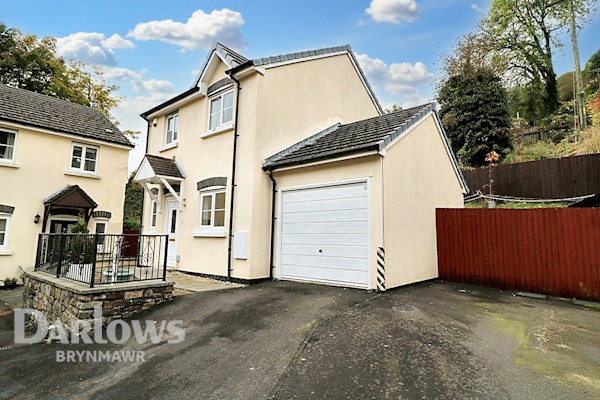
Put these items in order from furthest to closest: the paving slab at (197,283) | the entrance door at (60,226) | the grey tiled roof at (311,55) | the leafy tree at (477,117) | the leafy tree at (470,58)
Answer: the leafy tree at (470,58) → the leafy tree at (477,117) → the entrance door at (60,226) → the grey tiled roof at (311,55) → the paving slab at (197,283)

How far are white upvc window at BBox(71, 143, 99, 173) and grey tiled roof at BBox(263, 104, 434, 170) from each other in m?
11.3

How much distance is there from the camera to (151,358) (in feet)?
15.1

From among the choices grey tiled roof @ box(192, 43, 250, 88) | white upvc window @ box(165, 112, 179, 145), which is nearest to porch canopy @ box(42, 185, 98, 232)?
white upvc window @ box(165, 112, 179, 145)

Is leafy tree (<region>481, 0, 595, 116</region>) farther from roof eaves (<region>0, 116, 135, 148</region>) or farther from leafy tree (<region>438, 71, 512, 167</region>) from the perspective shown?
roof eaves (<region>0, 116, 135, 148</region>)

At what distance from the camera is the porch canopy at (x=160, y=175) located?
11341 mm

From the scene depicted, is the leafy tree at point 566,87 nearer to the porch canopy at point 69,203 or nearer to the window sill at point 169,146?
the window sill at point 169,146

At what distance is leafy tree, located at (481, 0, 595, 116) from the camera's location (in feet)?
76.5

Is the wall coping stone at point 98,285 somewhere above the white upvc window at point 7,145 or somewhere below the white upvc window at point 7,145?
below

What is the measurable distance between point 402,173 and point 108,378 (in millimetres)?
7479

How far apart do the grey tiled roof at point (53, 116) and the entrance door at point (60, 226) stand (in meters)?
→ 4.25

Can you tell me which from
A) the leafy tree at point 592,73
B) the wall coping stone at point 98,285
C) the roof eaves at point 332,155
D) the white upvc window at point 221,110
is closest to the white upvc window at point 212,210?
the roof eaves at point 332,155

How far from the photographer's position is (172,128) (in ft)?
43.7

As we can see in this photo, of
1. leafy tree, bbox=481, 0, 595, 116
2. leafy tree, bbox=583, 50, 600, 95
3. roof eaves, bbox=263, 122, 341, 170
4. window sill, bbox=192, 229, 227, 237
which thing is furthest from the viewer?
leafy tree, bbox=583, 50, 600, 95

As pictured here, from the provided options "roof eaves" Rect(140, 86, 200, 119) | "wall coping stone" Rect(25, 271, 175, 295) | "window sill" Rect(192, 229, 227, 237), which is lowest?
"wall coping stone" Rect(25, 271, 175, 295)
